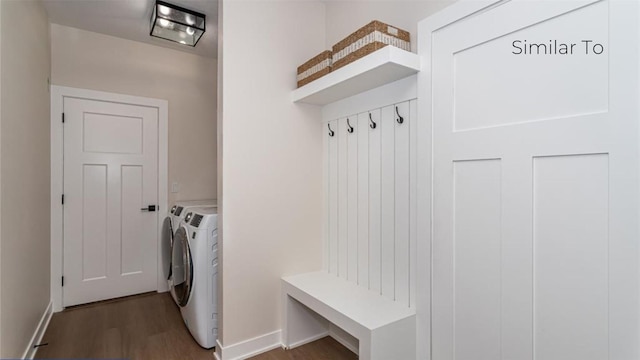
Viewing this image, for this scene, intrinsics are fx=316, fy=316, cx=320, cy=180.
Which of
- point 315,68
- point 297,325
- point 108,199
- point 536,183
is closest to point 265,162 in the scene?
point 315,68

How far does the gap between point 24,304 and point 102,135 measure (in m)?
1.60

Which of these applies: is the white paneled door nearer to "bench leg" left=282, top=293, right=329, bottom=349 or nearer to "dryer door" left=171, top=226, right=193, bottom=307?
"dryer door" left=171, top=226, right=193, bottom=307

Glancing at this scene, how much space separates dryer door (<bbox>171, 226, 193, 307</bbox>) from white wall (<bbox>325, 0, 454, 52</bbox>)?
1839 millimetres

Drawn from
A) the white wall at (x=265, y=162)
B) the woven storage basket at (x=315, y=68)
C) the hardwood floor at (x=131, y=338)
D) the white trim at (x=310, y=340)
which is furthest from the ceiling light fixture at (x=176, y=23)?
the white trim at (x=310, y=340)

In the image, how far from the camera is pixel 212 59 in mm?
3529

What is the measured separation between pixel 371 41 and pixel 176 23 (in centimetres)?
177

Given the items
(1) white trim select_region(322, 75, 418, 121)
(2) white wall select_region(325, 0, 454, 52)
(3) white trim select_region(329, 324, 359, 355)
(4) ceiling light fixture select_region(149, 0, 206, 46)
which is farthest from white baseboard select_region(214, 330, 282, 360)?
(4) ceiling light fixture select_region(149, 0, 206, 46)

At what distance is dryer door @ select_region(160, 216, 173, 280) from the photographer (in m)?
2.95

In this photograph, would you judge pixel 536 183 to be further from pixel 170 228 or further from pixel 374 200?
pixel 170 228

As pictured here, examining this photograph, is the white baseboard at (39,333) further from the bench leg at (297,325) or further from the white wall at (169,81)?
the bench leg at (297,325)

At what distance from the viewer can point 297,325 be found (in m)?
2.18

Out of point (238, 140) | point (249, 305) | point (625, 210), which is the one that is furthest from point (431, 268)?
point (238, 140)

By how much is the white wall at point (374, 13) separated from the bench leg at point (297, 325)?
178 cm

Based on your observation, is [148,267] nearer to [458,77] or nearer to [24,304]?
[24,304]
